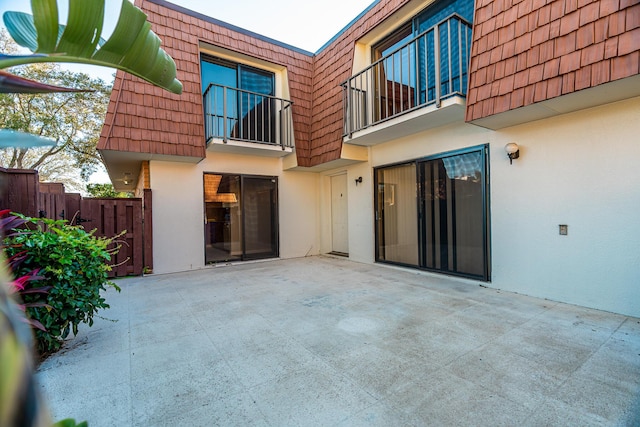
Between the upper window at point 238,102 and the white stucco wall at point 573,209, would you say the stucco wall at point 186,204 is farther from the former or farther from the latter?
Answer: the white stucco wall at point 573,209

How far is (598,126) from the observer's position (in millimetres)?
3592

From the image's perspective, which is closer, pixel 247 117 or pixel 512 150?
pixel 512 150

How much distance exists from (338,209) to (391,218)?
217cm

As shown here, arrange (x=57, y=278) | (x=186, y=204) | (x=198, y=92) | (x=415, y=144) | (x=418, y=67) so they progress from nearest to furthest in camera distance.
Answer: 1. (x=57, y=278)
2. (x=418, y=67)
3. (x=415, y=144)
4. (x=198, y=92)
5. (x=186, y=204)

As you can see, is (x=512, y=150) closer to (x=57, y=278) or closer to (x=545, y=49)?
(x=545, y=49)

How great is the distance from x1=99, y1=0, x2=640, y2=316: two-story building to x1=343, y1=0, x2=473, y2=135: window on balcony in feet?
0.11

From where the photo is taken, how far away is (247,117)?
6.99 m

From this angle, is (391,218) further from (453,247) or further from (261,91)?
(261,91)

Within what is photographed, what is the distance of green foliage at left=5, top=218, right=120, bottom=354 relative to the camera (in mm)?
2482

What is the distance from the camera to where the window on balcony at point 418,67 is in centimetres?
455

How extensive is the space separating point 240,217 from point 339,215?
257 centimetres

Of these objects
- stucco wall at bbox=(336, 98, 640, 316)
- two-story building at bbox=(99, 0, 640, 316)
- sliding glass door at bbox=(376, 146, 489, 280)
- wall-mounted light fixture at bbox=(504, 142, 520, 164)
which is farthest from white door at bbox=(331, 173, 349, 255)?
wall-mounted light fixture at bbox=(504, 142, 520, 164)

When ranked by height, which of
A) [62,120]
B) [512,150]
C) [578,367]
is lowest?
[578,367]

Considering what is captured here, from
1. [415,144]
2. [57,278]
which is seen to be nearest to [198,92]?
[415,144]
